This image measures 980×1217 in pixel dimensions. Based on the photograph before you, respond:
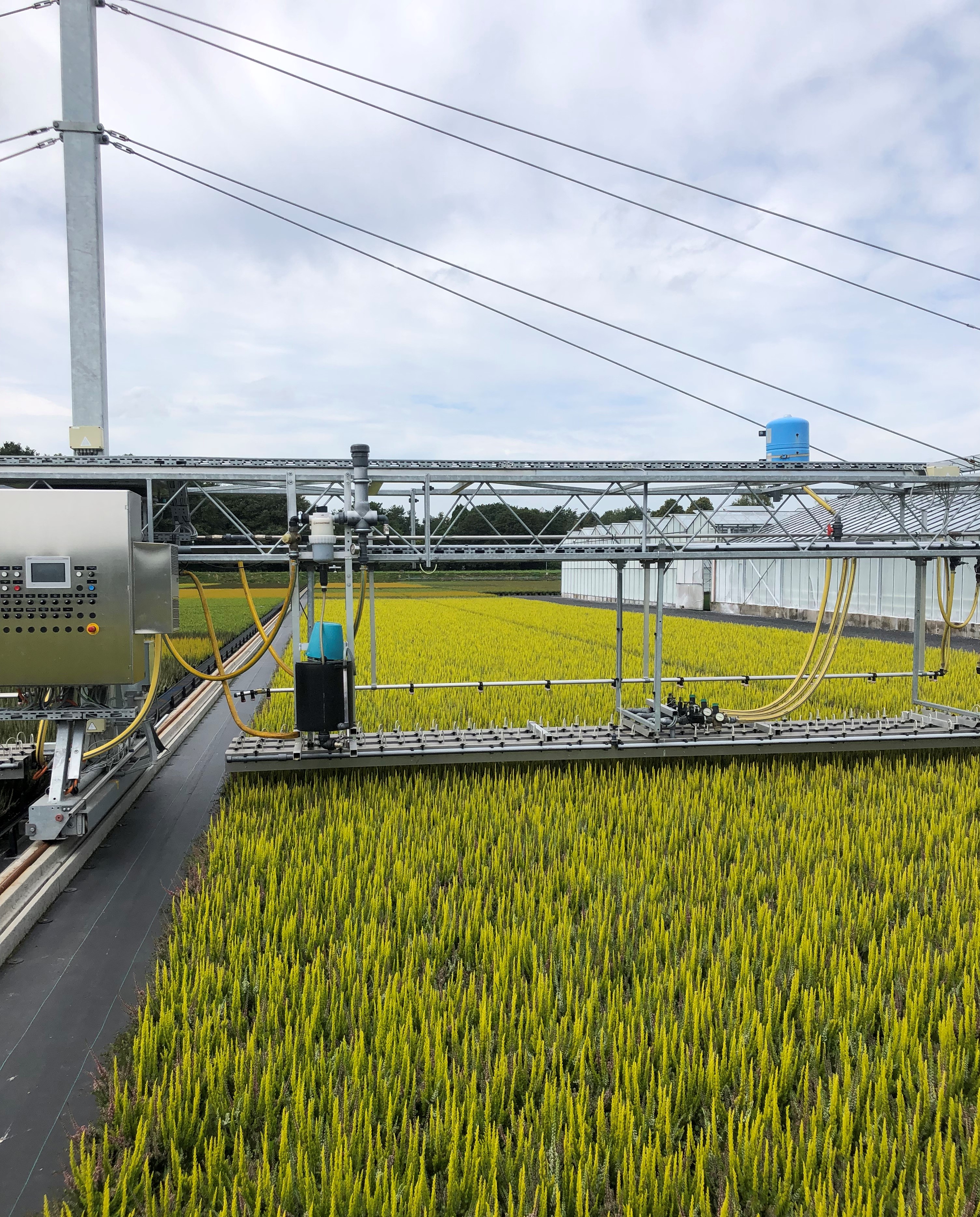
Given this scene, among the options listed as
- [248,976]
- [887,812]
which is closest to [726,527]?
[887,812]

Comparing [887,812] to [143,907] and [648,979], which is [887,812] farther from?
[143,907]

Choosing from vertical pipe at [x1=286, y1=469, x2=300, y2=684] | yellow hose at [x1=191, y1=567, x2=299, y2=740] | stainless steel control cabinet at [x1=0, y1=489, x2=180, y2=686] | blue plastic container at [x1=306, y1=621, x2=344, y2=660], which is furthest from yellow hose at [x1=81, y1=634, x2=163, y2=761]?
blue plastic container at [x1=306, y1=621, x2=344, y2=660]

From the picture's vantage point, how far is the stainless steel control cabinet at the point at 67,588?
19.4 feet

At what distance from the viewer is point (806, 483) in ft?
25.3

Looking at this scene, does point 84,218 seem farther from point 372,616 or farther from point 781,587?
point 781,587

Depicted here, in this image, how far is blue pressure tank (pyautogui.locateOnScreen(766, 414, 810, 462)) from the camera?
328 inches

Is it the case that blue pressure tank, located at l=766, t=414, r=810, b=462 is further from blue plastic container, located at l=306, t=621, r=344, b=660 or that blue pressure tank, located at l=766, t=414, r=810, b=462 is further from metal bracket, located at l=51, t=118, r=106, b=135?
metal bracket, located at l=51, t=118, r=106, b=135

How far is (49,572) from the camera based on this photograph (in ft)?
19.6

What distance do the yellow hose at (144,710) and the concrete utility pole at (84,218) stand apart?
187cm

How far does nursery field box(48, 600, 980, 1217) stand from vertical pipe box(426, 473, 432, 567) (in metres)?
2.28

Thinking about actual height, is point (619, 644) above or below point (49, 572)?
below

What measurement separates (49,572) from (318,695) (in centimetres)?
226

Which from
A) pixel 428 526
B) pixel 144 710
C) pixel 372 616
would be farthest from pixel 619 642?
pixel 144 710

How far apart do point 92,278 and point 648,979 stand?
284 inches
